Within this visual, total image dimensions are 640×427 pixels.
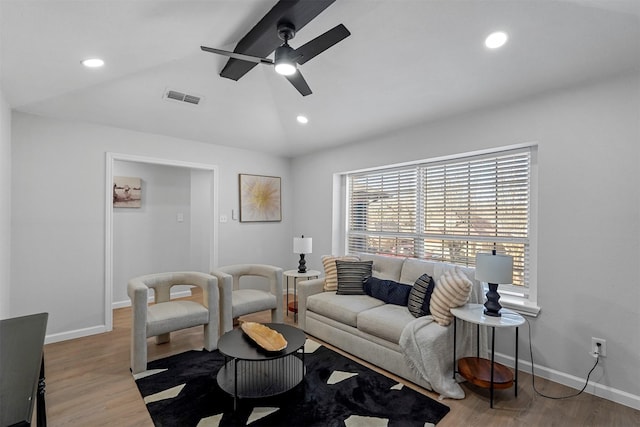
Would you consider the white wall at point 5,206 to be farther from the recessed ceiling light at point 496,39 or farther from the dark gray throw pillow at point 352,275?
the recessed ceiling light at point 496,39

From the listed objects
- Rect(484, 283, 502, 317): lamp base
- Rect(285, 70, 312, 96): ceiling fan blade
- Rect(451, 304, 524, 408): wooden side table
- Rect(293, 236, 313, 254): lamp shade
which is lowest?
Rect(451, 304, 524, 408): wooden side table

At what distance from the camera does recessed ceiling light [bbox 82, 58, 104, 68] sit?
2.50 metres

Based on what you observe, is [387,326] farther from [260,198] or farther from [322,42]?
[260,198]

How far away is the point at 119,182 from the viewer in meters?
4.81

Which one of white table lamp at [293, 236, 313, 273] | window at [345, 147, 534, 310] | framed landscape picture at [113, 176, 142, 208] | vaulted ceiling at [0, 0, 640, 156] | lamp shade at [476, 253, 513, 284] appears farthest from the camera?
framed landscape picture at [113, 176, 142, 208]

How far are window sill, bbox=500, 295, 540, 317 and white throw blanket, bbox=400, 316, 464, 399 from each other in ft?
2.33

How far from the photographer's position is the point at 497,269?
2.33 metres

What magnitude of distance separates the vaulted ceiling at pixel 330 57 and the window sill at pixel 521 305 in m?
1.86

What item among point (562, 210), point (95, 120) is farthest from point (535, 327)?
point (95, 120)

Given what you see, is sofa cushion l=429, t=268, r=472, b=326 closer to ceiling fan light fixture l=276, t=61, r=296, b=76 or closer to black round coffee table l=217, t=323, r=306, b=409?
black round coffee table l=217, t=323, r=306, b=409

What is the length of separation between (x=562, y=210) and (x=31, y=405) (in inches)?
135

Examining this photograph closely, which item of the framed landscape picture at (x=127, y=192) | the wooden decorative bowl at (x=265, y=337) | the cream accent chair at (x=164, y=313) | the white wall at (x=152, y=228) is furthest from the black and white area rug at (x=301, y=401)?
Answer: the framed landscape picture at (x=127, y=192)

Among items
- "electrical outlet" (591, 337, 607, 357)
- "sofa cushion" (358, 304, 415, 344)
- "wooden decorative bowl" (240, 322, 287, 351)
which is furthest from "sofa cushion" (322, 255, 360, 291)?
"electrical outlet" (591, 337, 607, 357)

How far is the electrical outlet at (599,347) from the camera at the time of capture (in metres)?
2.38
